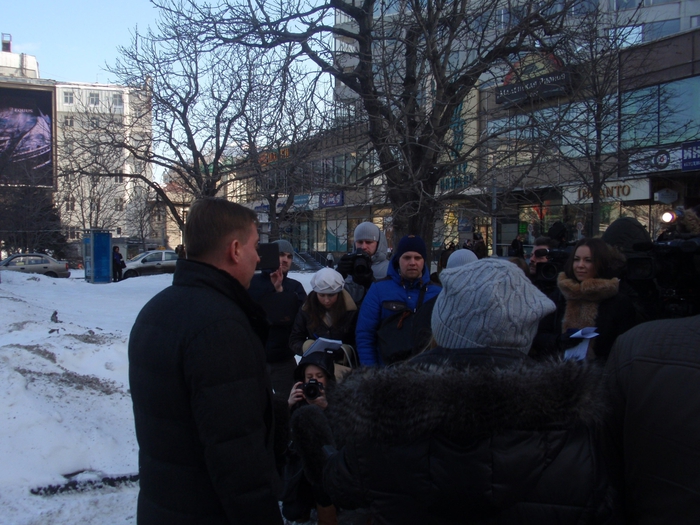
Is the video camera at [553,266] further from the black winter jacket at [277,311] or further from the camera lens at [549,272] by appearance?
the black winter jacket at [277,311]

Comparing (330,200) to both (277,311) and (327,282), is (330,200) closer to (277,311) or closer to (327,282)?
(277,311)

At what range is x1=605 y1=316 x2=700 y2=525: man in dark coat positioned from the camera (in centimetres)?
130

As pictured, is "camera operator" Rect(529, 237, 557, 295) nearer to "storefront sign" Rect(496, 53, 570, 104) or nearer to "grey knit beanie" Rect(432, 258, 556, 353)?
"storefront sign" Rect(496, 53, 570, 104)

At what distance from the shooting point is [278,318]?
466cm

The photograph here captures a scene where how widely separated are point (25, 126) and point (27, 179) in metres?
36.2

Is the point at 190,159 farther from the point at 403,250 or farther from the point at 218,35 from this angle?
the point at 403,250

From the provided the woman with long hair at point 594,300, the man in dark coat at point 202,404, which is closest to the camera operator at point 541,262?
the woman with long hair at point 594,300

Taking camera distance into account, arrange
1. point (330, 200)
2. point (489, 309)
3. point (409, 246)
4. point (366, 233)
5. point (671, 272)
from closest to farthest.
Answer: point (489, 309) → point (671, 272) → point (409, 246) → point (366, 233) → point (330, 200)

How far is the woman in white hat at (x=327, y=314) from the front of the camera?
4215mm

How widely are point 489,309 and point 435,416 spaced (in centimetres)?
41

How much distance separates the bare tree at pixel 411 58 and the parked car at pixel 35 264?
22.9 metres

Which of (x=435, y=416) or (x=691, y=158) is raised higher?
(x=691, y=158)

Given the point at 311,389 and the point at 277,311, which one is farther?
the point at 277,311

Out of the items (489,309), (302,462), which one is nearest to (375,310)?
(302,462)
